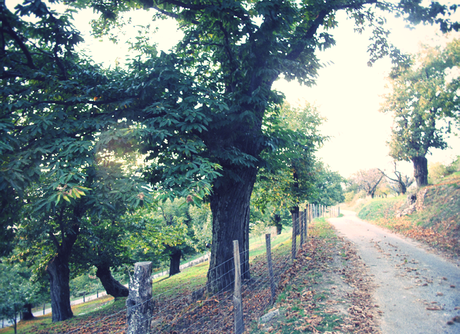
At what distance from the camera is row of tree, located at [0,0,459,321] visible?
216 inches

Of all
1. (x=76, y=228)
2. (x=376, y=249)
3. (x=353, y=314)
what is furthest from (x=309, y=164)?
(x=76, y=228)

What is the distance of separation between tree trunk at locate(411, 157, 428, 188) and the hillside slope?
2.58 m

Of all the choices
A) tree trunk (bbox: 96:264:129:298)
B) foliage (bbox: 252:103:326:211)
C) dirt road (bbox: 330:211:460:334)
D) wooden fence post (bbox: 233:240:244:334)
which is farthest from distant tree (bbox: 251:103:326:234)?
tree trunk (bbox: 96:264:129:298)

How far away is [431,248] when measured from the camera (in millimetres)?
10695

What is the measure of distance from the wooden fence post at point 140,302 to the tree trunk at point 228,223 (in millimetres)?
4589

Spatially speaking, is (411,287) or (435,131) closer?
(411,287)

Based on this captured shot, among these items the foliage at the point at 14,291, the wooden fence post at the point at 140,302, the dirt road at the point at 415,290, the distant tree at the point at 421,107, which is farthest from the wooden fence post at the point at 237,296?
the foliage at the point at 14,291

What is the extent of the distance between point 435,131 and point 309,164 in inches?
449

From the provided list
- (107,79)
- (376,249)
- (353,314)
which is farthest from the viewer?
(376,249)

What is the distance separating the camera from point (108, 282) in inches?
595

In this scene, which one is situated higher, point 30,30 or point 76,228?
point 30,30

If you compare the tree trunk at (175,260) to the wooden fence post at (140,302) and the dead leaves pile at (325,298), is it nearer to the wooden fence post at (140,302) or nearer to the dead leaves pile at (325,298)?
the dead leaves pile at (325,298)

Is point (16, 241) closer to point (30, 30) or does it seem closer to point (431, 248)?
point (30, 30)

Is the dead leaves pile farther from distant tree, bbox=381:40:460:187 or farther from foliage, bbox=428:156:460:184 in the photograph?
foliage, bbox=428:156:460:184
